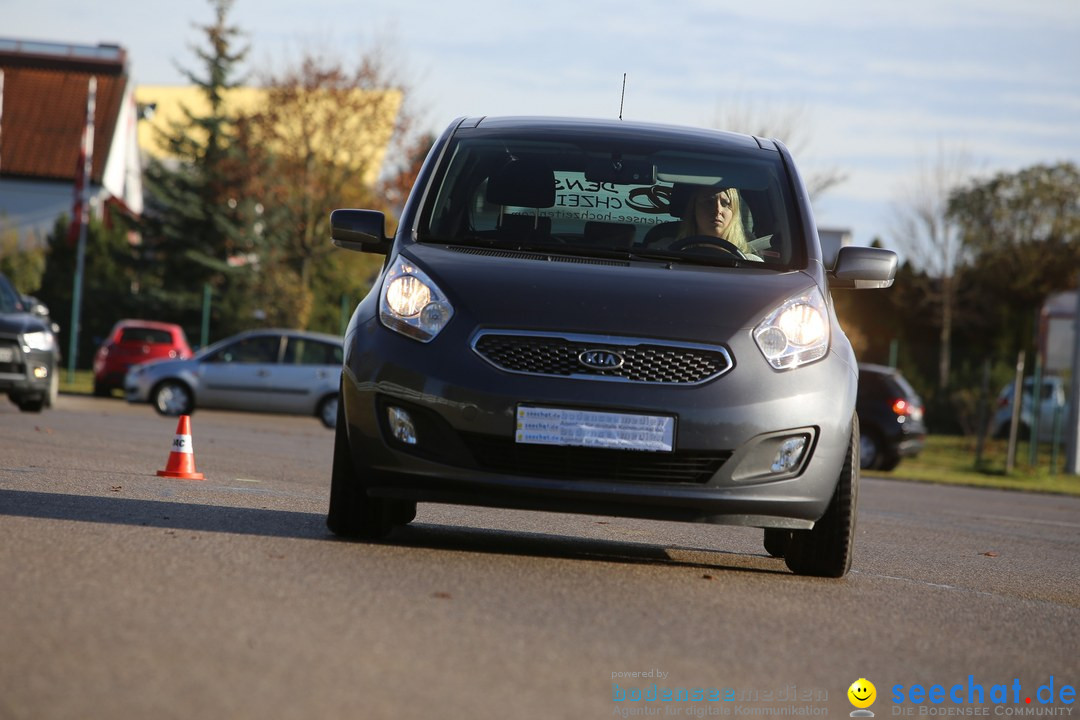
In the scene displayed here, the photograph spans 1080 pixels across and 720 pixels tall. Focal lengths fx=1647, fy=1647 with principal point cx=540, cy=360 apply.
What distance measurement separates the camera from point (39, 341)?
750 inches

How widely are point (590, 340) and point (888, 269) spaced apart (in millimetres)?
1888

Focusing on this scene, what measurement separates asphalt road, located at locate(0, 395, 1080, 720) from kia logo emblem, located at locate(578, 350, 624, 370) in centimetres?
84

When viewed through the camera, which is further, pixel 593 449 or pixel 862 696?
pixel 593 449

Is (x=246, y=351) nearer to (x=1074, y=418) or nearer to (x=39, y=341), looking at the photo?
(x=39, y=341)

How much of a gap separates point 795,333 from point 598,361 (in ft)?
2.86

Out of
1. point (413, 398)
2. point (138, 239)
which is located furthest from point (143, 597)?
point (138, 239)

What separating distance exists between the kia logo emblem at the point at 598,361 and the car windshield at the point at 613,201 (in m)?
0.88

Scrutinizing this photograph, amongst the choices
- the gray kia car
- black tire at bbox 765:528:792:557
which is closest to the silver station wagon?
black tire at bbox 765:528:792:557

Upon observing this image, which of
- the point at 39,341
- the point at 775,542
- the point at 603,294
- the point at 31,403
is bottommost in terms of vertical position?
the point at 31,403

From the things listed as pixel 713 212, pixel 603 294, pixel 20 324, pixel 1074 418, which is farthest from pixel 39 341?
pixel 1074 418

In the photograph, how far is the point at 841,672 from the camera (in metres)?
4.85

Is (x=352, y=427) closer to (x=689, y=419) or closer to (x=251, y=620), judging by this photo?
(x=689, y=419)

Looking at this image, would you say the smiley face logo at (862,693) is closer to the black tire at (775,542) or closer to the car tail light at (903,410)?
the black tire at (775,542)

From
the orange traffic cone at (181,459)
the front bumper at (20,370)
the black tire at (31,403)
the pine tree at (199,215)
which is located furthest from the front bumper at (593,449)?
the pine tree at (199,215)
